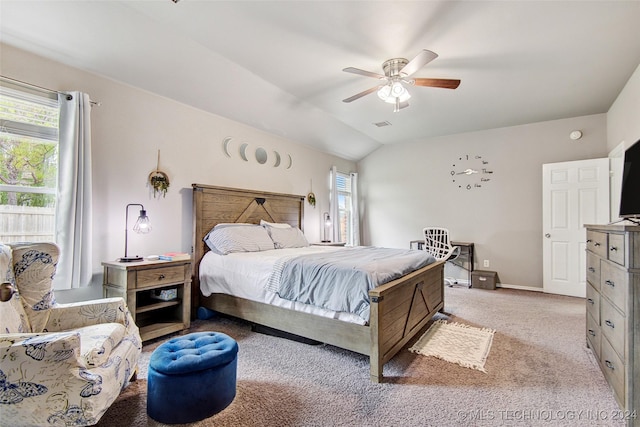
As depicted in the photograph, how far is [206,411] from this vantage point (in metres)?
1.73

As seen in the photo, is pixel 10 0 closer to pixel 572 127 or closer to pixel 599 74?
pixel 599 74

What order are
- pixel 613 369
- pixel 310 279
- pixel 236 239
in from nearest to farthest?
pixel 613 369 → pixel 310 279 → pixel 236 239

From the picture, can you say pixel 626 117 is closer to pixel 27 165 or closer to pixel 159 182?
pixel 159 182

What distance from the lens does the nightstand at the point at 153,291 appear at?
8.45 feet

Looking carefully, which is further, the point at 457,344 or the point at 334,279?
the point at 457,344

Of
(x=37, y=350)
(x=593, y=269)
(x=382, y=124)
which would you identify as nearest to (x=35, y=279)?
(x=37, y=350)

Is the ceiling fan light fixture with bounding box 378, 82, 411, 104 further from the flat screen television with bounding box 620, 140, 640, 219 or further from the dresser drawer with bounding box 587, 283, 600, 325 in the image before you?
the dresser drawer with bounding box 587, 283, 600, 325

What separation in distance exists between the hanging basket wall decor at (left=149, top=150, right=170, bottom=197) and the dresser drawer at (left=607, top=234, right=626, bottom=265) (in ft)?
12.8

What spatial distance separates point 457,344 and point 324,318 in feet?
4.34

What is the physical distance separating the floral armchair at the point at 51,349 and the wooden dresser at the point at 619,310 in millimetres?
2742

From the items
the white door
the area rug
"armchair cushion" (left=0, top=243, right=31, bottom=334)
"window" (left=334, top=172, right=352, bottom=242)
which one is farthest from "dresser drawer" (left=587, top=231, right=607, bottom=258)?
"window" (left=334, top=172, right=352, bottom=242)

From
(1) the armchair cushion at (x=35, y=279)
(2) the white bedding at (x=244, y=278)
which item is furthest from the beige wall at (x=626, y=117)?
(1) the armchair cushion at (x=35, y=279)

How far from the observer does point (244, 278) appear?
295cm

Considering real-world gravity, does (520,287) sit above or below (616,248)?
below
